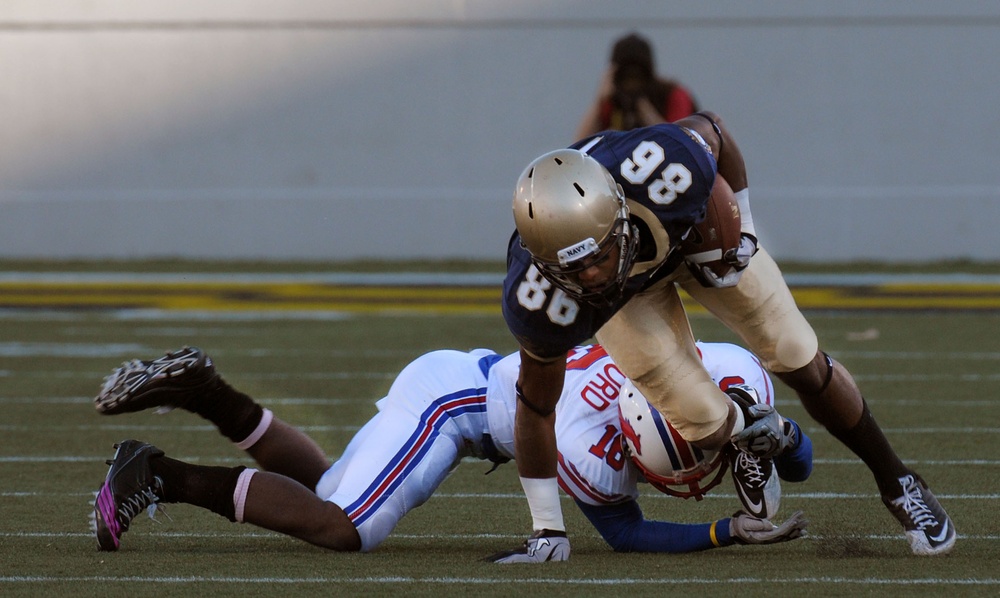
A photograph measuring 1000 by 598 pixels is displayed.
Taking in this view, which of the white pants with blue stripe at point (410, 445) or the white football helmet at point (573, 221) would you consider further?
the white pants with blue stripe at point (410, 445)

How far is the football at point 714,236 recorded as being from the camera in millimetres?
3480

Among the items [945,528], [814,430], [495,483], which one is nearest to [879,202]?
[814,430]

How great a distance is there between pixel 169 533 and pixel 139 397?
447 mm

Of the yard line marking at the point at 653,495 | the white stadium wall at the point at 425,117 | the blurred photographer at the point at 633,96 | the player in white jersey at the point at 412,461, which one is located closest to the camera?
the player in white jersey at the point at 412,461

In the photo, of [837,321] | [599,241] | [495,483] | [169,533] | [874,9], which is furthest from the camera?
[874,9]

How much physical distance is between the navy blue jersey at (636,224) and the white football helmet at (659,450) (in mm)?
393

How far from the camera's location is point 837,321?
8461 mm

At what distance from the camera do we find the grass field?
339 centimetres

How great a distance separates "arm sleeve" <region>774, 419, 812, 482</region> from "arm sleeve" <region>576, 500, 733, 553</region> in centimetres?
32

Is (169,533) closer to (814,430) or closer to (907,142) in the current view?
(814,430)

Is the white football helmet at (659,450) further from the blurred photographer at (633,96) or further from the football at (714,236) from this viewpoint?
the blurred photographer at (633,96)

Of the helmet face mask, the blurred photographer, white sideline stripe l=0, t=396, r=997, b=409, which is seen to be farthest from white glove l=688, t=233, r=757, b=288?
the blurred photographer

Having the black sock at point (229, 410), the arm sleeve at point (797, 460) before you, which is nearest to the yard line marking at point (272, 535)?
the arm sleeve at point (797, 460)

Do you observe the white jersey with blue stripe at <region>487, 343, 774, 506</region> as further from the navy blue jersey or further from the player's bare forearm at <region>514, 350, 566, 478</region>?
the navy blue jersey
